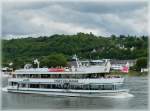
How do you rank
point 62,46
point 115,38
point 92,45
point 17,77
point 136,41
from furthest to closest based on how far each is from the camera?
1. point 115,38
2. point 136,41
3. point 92,45
4. point 62,46
5. point 17,77

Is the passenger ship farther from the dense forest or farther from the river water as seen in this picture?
the dense forest

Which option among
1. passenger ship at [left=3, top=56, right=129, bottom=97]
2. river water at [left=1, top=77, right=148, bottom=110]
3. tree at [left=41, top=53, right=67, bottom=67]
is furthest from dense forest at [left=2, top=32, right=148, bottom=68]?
river water at [left=1, top=77, right=148, bottom=110]

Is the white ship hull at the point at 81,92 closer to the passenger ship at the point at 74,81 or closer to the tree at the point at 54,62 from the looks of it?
the passenger ship at the point at 74,81

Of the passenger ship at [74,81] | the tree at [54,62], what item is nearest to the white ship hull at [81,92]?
the passenger ship at [74,81]

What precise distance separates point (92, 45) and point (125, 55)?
413cm

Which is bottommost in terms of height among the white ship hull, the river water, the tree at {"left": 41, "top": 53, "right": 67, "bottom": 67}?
the river water

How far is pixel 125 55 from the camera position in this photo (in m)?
35.2

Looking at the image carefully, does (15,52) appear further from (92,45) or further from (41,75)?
(41,75)

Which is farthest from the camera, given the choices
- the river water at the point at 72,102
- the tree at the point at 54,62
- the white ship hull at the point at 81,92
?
the tree at the point at 54,62

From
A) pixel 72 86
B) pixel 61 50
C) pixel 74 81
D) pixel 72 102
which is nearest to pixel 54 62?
pixel 61 50

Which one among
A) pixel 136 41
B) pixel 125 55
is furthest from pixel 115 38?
pixel 125 55

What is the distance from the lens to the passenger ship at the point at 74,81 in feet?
41.7

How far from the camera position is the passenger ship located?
12.7 metres

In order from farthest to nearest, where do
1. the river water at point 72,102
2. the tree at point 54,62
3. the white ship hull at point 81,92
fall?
1. the tree at point 54,62
2. the white ship hull at point 81,92
3. the river water at point 72,102
